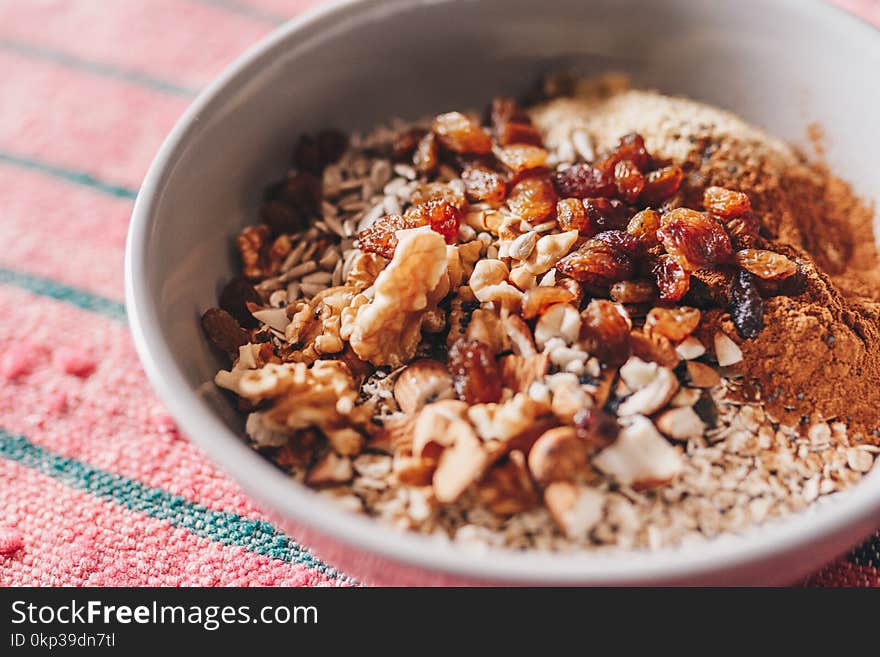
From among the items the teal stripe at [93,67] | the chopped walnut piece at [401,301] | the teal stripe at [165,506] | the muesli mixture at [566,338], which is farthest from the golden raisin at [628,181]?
the teal stripe at [93,67]

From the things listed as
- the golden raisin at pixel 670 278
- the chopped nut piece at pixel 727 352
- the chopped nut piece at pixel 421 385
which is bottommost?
the chopped nut piece at pixel 421 385

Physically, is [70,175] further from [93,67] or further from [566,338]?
[566,338]

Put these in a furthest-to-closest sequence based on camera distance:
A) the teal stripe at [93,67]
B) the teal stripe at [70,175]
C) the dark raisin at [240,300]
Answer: the teal stripe at [93,67], the teal stripe at [70,175], the dark raisin at [240,300]

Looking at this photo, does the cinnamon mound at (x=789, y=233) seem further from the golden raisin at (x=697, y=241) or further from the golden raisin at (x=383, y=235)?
the golden raisin at (x=383, y=235)

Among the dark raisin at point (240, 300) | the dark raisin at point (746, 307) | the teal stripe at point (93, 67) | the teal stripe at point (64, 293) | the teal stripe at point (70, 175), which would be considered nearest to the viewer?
the dark raisin at point (746, 307)

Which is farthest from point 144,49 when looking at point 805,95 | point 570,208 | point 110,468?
point 805,95

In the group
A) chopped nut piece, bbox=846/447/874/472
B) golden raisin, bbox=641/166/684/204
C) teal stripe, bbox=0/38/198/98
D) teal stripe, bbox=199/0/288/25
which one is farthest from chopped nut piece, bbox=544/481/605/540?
teal stripe, bbox=199/0/288/25

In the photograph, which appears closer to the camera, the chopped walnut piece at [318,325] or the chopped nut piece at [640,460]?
the chopped nut piece at [640,460]

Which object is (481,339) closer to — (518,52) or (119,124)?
(518,52)
